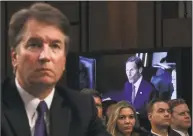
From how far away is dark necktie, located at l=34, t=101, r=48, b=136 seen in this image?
1900 mm

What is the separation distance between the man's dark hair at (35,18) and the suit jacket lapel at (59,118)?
309 millimetres

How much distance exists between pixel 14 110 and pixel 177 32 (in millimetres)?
1046

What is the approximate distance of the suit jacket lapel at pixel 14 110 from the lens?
1882 millimetres

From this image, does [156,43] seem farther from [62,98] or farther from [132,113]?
[62,98]

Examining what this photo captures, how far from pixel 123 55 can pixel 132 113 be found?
0.34 m

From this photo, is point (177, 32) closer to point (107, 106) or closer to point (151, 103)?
point (151, 103)

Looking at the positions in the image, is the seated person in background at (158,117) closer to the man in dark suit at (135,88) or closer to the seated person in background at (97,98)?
the man in dark suit at (135,88)

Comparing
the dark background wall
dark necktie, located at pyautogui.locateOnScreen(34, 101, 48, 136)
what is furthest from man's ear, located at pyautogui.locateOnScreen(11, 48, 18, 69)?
the dark background wall

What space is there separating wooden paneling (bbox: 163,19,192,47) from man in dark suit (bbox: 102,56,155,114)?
0.22 meters

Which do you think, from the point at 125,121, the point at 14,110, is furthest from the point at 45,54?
the point at 125,121

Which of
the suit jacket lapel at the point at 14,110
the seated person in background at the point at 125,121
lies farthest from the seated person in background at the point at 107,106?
the suit jacket lapel at the point at 14,110

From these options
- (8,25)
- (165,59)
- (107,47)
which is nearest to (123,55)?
(107,47)

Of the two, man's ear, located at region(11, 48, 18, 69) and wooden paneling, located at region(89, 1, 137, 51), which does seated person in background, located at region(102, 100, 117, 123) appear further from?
man's ear, located at region(11, 48, 18, 69)

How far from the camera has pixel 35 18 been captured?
6.28ft
